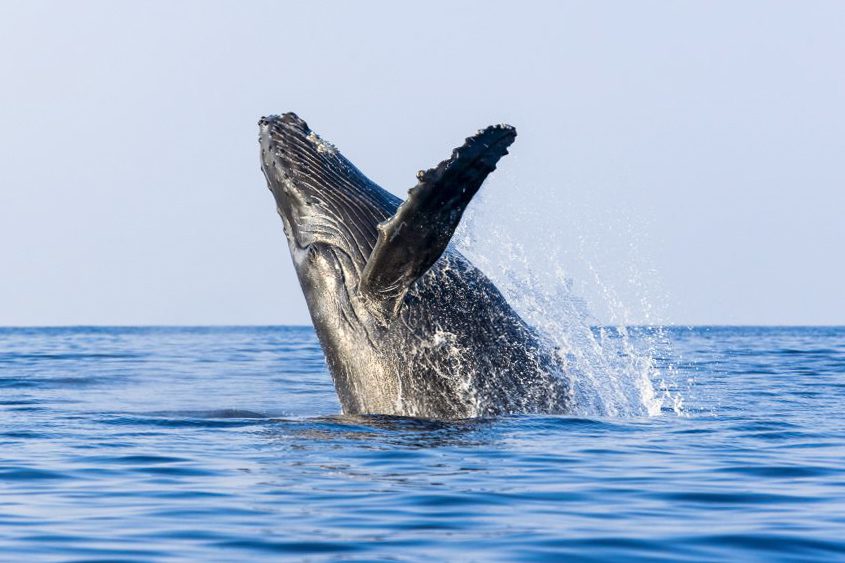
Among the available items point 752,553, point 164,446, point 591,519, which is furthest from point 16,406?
point 752,553

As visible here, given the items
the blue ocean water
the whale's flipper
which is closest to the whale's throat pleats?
the whale's flipper

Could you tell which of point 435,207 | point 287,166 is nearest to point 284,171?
point 287,166

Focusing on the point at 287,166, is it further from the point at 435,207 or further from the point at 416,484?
the point at 416,484

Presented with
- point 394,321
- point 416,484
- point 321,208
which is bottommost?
point 416,484

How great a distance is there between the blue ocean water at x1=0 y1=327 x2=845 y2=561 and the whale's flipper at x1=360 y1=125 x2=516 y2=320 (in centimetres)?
174

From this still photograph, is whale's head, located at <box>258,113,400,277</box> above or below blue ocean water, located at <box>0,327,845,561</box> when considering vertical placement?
Result: above

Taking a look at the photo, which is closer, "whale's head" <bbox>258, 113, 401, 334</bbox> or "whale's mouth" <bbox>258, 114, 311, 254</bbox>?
"whale's head" <bbox>258, 113, 401, 334</bbox>

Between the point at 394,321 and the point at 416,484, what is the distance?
3911mm

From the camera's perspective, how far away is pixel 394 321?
14.4m

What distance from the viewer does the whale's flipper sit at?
481 inches

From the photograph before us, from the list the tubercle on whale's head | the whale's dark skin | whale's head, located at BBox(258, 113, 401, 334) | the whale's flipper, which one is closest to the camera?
the whale's flipper

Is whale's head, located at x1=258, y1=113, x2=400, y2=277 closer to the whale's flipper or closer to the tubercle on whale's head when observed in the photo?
the tubercle on whale's head

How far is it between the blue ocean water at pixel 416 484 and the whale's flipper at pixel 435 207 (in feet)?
5.72

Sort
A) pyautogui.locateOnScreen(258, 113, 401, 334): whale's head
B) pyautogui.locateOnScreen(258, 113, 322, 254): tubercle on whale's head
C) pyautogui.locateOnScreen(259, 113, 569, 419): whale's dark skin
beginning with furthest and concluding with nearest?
pyautogui.locateOnScreen(258, 113, 322, 254): tubercle on whale's head, pyautogui.locateOnScreen(258, 113, 401, 334): whale's head, pyautogui.locateOnScreen(259, 113, 569, 419): whale's dark skin
